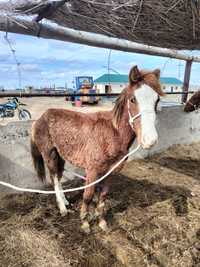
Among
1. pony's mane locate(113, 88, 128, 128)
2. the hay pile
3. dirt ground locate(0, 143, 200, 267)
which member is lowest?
dirt ground locate(0, 143, 200, 267)

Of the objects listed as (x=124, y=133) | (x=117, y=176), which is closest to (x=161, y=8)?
(x=124, y=133)

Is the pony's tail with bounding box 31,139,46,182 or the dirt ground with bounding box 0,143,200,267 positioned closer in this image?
the dirt ground with bounding box 0,143,200,267

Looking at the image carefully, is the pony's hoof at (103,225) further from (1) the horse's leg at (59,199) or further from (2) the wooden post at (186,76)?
(2) the wooden post at (186,76)

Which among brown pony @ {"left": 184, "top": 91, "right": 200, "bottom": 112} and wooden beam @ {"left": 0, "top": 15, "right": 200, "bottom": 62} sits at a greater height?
wooden beam @ {"left": 0, "top": 15, "right": 200, "bottom": 62}

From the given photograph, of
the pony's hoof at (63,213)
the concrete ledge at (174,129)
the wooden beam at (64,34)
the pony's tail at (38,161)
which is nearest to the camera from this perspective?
the wooden beam at (64,34)

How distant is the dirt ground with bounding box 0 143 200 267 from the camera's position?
196 cm

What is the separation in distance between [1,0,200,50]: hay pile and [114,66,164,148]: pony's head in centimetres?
47

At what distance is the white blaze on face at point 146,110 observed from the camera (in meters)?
1.75

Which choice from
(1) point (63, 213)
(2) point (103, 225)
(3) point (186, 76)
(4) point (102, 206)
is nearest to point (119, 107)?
(4) point (102, 206)

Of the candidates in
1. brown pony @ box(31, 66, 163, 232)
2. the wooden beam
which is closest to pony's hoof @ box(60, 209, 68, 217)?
brown pony @ box(31, 66, 163, 232)

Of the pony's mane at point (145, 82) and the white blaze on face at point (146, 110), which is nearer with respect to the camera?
the white blaze on face at point (146, 110)

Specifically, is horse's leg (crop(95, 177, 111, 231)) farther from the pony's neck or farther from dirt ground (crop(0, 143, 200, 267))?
the pony's neck

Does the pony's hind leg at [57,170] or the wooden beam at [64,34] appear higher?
the wooden beam at [64,34]

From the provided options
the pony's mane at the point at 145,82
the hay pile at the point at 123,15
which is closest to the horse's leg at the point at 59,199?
the pony's mane at the point at 145,82
